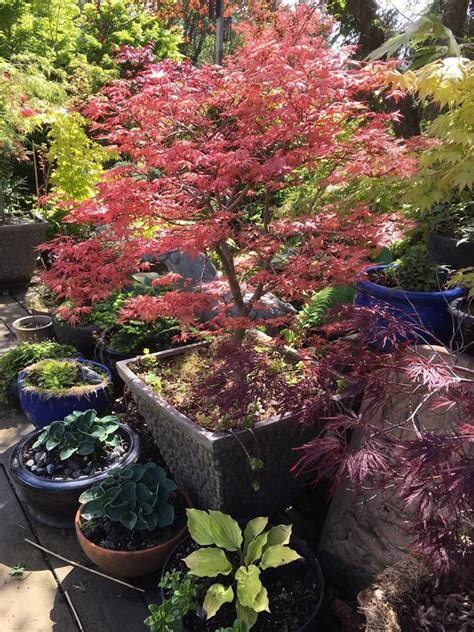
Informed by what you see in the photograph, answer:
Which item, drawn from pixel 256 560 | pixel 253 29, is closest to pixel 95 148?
pixel 253 29

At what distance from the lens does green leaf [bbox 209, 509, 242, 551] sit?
1917 millimetres

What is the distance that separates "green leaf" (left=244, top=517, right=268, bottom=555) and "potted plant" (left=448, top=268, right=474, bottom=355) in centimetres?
104

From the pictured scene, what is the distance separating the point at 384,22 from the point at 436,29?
17.4ft

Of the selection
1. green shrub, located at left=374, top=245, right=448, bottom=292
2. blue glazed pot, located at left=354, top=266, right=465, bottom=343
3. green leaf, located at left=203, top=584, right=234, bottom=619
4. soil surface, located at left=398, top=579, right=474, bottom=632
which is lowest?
green leaf, located at left=203, top=584, right=234, bottom=619

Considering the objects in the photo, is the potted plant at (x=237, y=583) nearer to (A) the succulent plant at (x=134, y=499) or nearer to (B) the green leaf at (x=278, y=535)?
(B) the green leaf at (x=278, y=535)

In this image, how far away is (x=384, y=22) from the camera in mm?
7289

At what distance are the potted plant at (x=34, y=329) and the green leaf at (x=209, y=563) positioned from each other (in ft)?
7.96

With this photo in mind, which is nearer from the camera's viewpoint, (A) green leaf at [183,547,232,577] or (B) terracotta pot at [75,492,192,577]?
(A) green leaf at [183,547,232,577]

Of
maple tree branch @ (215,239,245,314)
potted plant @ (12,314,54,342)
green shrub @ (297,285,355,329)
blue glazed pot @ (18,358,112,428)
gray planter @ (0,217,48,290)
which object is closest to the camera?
maple tree branch @ (215,239,245,314)

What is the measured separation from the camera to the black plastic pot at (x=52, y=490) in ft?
7.60

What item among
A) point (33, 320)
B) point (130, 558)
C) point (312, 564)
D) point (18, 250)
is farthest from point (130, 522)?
point (18, 250)

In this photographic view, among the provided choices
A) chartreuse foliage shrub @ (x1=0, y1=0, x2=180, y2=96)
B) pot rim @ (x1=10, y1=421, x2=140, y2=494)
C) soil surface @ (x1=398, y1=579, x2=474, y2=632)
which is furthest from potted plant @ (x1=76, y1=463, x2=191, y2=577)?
chartreuse foliage shrub @ (x1=0, y1=0, x2=180, y2=96)

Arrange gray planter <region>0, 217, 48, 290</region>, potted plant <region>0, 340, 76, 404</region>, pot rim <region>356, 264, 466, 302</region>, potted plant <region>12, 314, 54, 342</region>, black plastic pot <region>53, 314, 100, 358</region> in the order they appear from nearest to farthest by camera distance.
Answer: pot rim <region>356, 264, 466, 302</region>
potted plant <region>0, 340, 76, 404</region>
black plastic pot <region>53, 314, 100, 358</region>
potted plant <region>12, 314, 54, 342</region>
gray planter <region>0, 217, 48, 290</region>

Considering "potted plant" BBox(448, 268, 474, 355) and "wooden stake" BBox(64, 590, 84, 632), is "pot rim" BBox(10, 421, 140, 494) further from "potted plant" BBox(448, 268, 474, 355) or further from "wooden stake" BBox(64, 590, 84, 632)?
"potted plant" BBox(448, 268, 474, 355)
